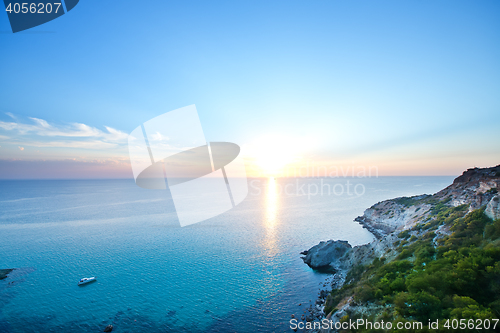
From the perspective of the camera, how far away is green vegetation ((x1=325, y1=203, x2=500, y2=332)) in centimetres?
1428

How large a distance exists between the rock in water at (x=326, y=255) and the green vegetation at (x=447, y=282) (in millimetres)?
15887

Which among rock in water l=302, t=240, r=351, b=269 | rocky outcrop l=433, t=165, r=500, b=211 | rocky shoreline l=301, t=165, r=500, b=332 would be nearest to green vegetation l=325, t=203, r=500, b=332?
rocky shoreline l=301, t=165, r=500, b=332

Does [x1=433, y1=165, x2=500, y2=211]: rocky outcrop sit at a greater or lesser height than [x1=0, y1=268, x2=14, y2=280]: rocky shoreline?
greater

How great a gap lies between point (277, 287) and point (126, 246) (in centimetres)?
4139

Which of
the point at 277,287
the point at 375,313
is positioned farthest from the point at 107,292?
the point at 375,313

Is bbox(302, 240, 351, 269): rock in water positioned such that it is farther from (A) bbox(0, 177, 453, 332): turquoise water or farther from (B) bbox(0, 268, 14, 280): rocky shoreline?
(B) bbox(0, 268, 14, 280): rocky shoreline

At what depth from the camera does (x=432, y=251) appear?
24375 mm

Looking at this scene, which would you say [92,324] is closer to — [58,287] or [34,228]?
[58,287]

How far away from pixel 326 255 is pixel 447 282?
27954mm

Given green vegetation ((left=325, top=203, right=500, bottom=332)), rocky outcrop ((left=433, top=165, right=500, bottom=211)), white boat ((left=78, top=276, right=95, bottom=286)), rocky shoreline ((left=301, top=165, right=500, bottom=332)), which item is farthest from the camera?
white boat ((left=78, top=276, right=95, bottom=286))

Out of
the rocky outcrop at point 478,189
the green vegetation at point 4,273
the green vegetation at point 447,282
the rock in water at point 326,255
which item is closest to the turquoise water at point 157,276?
the green vegetation at point 4,273

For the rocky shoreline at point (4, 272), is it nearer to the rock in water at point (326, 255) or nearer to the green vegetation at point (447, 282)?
the green vegetation at point (447, 282)

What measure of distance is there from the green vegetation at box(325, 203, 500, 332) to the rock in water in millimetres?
15887

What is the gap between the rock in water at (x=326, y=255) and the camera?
136 feet
